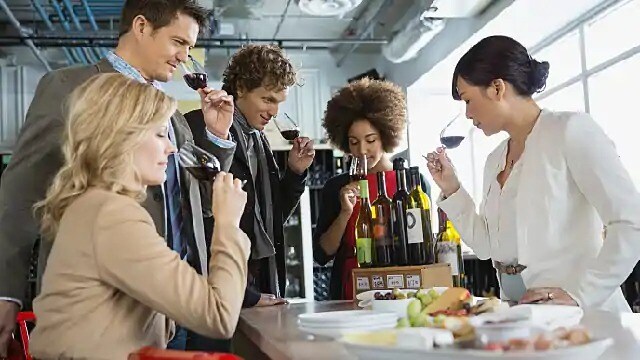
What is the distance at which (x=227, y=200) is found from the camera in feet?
4.48

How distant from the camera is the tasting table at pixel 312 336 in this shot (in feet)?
3.37

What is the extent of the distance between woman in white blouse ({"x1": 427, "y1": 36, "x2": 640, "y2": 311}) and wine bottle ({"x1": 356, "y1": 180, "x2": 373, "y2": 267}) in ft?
0.89

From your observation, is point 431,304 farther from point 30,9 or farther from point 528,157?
point 30,9

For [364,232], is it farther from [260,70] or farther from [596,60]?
[596,60]

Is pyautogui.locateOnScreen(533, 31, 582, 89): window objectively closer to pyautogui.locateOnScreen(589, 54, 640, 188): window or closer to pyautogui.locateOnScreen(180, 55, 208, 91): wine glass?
pyautogui.locateOnScreen(589, 54, 640, 188): window

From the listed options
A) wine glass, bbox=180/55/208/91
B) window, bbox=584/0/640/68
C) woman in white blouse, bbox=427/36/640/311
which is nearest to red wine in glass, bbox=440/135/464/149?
woman in white blouse, bbox=427/36/640/311

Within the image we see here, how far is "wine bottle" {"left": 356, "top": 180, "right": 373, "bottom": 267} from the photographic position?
2.07 m

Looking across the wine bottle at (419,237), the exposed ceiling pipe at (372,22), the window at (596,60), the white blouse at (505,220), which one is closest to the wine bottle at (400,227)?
the wine bottle at (419,237)

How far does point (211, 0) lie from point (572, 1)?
2563 millimetres

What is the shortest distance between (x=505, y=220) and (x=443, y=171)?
322mm

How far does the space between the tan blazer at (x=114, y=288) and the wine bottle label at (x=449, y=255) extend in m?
0.90

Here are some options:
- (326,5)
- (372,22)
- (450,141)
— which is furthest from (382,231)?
(372,22)

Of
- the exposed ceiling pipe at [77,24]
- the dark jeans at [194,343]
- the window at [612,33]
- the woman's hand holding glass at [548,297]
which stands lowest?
the dark jeans at [194,343]

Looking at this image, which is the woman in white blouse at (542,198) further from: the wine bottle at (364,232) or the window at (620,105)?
the window at (620,105)
